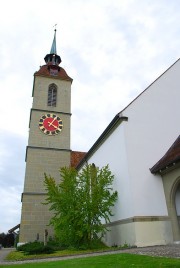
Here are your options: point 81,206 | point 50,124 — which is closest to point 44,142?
point 50,124

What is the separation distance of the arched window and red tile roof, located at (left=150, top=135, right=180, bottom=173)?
18.2 metres

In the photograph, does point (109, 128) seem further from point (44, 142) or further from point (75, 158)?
point (75, 158)

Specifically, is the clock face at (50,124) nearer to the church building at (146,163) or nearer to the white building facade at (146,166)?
the church building at (146,163)

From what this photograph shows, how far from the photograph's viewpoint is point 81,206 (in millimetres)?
13797

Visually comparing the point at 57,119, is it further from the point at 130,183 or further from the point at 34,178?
the point at 130,183

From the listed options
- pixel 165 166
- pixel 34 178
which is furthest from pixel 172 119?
pixel 34 178

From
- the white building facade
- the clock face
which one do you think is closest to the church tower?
the clock face

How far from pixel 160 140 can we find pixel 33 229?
1497cm

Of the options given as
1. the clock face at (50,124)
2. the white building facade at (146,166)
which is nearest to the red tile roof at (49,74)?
the clock face at (50,124)

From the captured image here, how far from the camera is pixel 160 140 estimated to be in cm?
1523

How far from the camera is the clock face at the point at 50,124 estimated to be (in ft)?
92.6

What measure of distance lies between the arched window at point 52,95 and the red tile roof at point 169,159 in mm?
18162

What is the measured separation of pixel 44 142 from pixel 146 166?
615 inches

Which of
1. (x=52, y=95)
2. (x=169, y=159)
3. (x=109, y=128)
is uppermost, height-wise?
(x=52, y=95)
